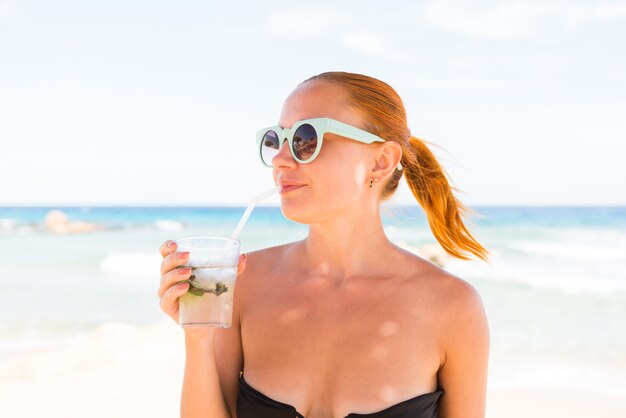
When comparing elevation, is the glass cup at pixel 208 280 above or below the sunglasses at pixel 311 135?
below

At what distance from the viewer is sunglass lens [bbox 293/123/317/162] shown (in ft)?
7.67

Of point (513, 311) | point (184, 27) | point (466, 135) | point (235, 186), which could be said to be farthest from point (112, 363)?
point (235, 186)

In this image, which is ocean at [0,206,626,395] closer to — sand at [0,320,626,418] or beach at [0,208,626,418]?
beach at [0,208,626,418]

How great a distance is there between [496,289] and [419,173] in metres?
11.9

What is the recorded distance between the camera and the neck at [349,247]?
2574 millimetres

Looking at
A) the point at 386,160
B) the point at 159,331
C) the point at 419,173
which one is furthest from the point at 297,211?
the point at 159,331

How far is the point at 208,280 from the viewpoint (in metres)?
2.10

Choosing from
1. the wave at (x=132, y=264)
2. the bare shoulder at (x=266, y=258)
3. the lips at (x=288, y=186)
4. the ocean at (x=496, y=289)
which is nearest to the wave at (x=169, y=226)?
the ocean at (x=496, y=289)

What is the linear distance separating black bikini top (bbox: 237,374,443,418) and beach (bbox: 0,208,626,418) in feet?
2.23

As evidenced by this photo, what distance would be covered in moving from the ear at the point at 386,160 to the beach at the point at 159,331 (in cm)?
39

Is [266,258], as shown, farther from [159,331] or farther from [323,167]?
[159,331]

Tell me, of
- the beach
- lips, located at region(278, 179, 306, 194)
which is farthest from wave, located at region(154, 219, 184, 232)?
lips, located at region(278, 179, 306, 194)

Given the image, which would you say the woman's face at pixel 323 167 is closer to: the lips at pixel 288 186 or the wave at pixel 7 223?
the lips at pixel 288 186

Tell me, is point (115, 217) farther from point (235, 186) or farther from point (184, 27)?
point (184, 27)
